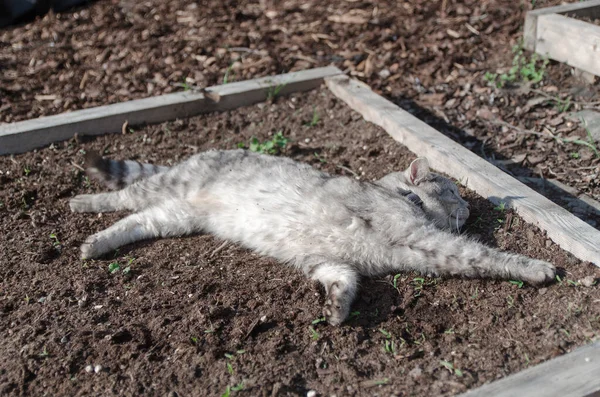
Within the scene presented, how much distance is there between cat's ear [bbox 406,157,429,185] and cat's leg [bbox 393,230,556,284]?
529mm

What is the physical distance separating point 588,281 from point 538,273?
10.3 inches

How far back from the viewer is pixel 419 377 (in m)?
3.01

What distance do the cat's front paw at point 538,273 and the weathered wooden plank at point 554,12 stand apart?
3.58 meters

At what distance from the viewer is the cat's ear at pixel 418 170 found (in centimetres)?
422

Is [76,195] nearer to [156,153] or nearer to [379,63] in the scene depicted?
[156,153]

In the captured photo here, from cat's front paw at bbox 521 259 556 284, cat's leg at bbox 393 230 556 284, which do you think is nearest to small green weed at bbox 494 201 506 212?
cat's leg at bbox 393 230 556 284

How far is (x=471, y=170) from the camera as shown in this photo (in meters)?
4.59

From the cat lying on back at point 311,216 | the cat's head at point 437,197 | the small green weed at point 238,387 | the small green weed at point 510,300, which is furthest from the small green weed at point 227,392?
the cat's head at point 437,197

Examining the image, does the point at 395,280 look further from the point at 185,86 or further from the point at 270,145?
the point at 185,86

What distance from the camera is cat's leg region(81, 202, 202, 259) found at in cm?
431

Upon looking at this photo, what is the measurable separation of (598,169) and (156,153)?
3.66 m

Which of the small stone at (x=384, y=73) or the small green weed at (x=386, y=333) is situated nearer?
the small green weed at (x=386, y=333)

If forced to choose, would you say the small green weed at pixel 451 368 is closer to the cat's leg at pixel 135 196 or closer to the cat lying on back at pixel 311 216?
the cat lying on back at pixel 311 216

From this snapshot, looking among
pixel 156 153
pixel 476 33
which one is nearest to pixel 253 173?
pixel 156 153
